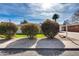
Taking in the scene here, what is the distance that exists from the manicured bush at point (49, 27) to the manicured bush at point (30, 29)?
139 mm

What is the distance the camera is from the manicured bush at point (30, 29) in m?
4.20

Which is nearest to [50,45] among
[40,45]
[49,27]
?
[40,45]

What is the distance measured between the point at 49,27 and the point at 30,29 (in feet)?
1.25

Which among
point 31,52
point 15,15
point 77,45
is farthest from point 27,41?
point 77,45

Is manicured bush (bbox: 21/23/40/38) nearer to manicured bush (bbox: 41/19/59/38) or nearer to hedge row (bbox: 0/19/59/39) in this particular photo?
hedge row (bbox: 0/19/59/39)

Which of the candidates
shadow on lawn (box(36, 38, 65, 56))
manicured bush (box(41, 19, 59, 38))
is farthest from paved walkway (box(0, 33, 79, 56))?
manicured bush (box(41, 19, 59, 38))

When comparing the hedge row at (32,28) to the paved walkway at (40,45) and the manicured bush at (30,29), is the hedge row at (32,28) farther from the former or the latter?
the paved walkway at (40,45)

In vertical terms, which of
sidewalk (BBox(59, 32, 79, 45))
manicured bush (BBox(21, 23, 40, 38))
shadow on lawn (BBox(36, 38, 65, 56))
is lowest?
shadow on lawn (BBox(36, 38, 65, 56))

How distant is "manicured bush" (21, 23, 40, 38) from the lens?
13.8 ft

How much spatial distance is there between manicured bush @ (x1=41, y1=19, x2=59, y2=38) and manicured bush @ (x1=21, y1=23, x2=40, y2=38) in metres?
0.14

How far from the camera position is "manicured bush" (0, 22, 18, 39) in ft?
13.8

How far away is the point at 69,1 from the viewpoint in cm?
409

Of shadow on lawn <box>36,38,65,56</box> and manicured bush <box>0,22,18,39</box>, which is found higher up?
manicured bush <box>0,22,18,39</box>

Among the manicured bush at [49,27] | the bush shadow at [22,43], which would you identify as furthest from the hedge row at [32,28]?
the bush shadow at [22,43]
